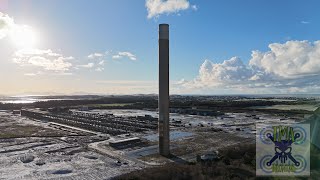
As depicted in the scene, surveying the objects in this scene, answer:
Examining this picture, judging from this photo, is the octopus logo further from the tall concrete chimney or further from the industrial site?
the tall concrete chimney

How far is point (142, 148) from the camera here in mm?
29625

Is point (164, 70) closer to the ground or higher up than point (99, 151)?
higher up

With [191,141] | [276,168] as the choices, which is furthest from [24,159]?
[276,168]

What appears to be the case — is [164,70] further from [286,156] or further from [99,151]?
[286,156]

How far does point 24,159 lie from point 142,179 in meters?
12.6

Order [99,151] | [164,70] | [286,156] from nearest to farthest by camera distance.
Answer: [286,156]
[164,70]
[99,151]

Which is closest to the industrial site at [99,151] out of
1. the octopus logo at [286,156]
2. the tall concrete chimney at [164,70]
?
the octopus logo at [286,156]

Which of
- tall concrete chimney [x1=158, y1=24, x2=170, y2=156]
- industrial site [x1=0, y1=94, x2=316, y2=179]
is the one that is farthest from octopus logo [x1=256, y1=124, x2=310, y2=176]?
tall concrete chimney [x1=158, y1=24, x2=170, y2=156]

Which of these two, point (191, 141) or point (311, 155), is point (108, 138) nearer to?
point (191, 141)

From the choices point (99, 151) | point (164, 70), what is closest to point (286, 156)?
Result: point (164, 70)

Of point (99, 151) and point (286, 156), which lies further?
point (99, 151)

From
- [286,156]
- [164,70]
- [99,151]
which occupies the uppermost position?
[164,70]

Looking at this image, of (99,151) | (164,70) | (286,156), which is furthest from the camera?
(99,151)

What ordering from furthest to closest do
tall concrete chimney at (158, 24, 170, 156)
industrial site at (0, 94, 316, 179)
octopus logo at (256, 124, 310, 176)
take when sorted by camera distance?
1. tall concrete chimney at (158, 24, 170, 156)
2. industrial site at (0, 94, 316, 179)
3. octopus logo at (256, 124, 310, 176)
